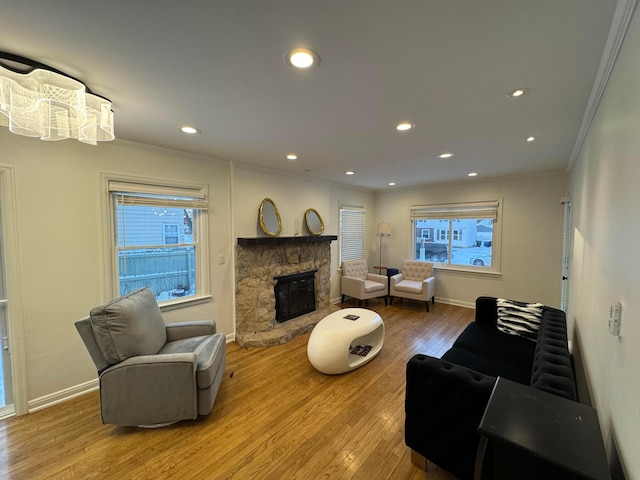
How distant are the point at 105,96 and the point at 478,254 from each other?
5.68m

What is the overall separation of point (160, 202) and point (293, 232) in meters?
1.94

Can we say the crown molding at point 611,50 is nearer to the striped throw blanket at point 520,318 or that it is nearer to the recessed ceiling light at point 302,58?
the recessed ceiling light at point 302,58

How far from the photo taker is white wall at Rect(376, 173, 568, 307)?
166 inches

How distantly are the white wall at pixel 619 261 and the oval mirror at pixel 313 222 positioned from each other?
3.43m

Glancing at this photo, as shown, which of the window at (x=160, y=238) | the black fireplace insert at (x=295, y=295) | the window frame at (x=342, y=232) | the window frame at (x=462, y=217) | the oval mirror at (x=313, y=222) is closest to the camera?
the window at (x=160, y=238)

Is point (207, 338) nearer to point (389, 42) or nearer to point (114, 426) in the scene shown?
point (114, 426)

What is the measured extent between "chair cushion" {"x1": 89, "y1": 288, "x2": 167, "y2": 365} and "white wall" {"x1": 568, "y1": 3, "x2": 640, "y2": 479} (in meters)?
2.71

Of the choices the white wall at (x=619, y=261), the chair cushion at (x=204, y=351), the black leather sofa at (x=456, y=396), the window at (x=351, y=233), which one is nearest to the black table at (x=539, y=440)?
the white wall at (x=619, y=261)

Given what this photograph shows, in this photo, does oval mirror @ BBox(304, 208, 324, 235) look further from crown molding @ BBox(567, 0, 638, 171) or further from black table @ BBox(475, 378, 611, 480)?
black table @ BBox(475, 378, 611, 480)

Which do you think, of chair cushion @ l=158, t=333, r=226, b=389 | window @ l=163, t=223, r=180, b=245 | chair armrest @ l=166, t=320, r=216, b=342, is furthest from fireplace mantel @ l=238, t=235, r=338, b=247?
chair cushion @ l=158, t=333, r=226, b=389

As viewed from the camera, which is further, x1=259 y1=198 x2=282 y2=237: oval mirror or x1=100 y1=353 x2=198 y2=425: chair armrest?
x1=259 y1=198 x2=282 y2=237: oval mirror

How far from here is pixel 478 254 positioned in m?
5.02

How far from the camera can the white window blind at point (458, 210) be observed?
4738 millimetres

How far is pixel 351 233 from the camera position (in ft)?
18.7
